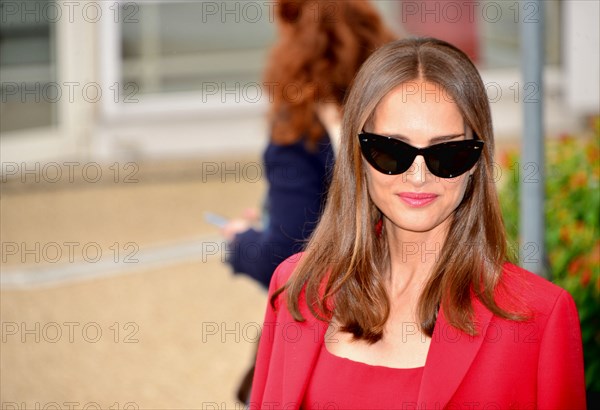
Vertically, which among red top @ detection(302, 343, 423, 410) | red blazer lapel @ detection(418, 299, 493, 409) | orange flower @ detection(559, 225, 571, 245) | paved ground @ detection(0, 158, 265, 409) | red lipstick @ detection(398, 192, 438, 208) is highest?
red lipstick @ detection(398, 192, 438, 208)

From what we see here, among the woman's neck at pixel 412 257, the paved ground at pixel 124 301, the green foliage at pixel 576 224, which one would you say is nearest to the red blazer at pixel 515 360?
the woman's neck at pixel 412 257

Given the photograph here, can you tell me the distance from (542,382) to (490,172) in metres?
0.49

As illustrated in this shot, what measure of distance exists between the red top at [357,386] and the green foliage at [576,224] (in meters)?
1.64

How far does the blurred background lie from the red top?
2234 mm

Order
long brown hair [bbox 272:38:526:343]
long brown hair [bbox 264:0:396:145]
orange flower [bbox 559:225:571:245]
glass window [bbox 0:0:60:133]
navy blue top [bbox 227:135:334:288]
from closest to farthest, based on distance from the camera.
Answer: long brown hair [bbox 272:38:526:343] < navy blue top [bbox 227:135:334:288] < long brown hair [bbox 264:0:396:145] < orange flower [bbox 559:225:571:245] < glass window [bbox 0:0:60:133]

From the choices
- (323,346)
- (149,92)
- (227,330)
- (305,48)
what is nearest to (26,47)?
(149,92)

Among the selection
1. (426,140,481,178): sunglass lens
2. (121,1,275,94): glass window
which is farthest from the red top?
(121,1,275,94): glass window

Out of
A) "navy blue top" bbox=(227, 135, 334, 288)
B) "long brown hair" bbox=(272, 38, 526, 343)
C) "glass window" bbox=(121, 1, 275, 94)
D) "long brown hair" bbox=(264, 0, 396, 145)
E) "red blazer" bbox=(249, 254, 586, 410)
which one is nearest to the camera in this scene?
"red blazer" bbox=(249, 254, 586, 410)

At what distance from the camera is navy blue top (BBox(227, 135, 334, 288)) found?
11.9ft

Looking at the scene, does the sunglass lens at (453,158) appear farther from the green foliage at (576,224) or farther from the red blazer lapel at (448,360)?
the green foliage at (576,224)

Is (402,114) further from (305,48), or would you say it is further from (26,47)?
(26,47)

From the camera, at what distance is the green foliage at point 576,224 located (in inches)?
175

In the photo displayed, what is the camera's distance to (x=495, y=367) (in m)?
2.38

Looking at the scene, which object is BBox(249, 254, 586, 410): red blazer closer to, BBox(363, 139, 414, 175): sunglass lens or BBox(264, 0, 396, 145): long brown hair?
BBox(363, 139, 414, 175): sunglass lens
